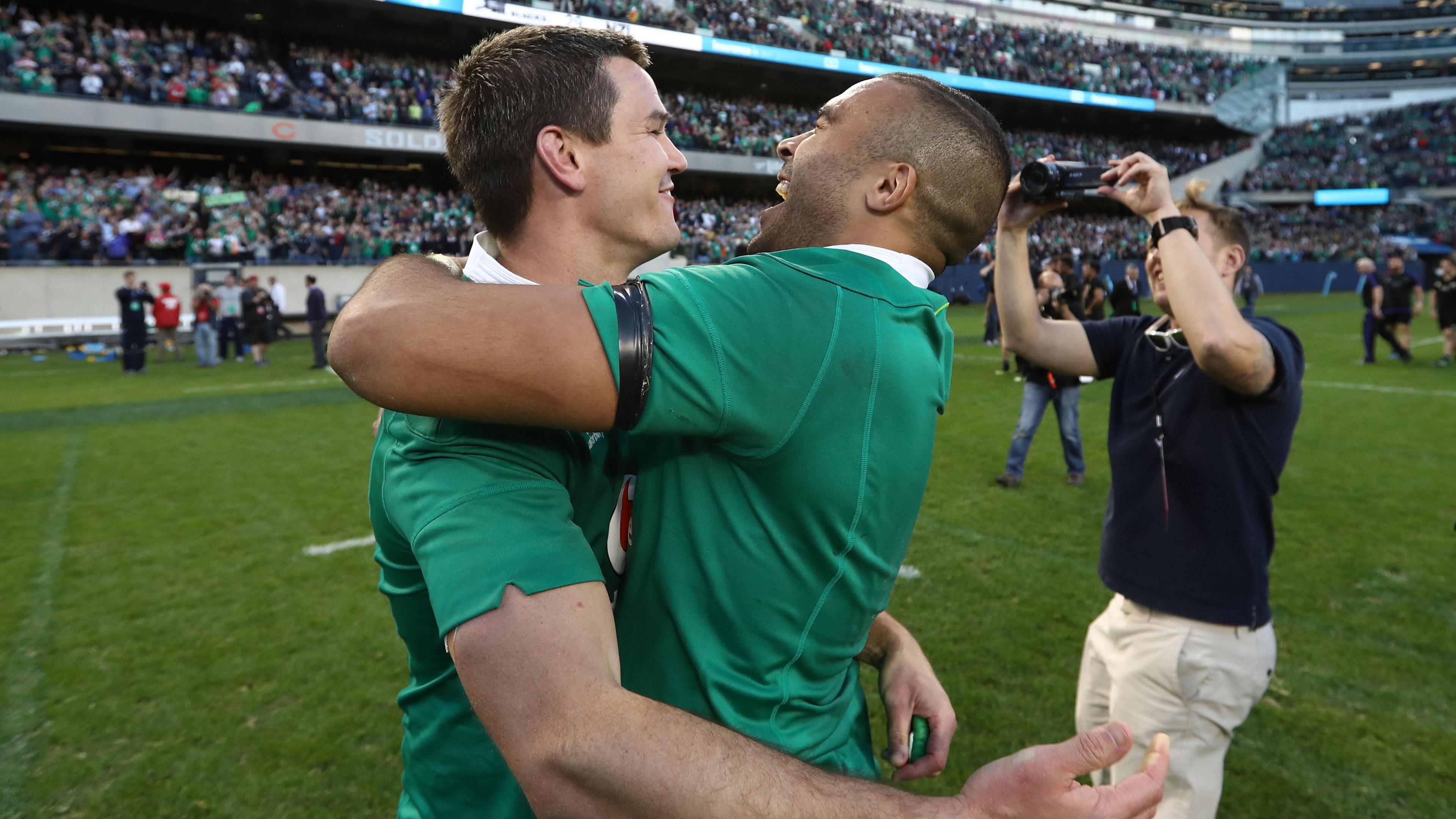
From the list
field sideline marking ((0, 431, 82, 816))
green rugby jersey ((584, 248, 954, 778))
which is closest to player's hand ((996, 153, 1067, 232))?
green rugby jersey ((584, 248, 954, 778))

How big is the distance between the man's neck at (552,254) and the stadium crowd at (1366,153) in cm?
6332

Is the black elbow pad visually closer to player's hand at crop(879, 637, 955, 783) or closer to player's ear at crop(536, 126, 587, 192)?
player's ear at crop(536, 126, 587, 192)

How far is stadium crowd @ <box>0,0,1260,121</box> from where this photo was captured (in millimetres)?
25141

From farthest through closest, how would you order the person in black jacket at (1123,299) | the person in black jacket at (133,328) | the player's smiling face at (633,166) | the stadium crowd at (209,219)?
the stadium crowd at (209,219) → the person in black jacket at (133,328) → the person in black jacket at (1123,299) → the player's smiling face at (633,166)

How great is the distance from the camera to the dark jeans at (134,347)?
55.8 feet

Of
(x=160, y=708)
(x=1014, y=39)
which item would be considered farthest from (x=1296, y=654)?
(x=1014, y=39)

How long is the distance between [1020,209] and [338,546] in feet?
18.7

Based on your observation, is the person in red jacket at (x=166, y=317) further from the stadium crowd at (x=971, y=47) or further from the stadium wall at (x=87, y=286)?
the stadium crowd at (x=971, y=47)

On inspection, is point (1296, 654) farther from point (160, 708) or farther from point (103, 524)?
point (103, 524)

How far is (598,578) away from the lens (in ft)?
3.60

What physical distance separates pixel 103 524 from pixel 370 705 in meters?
4.56

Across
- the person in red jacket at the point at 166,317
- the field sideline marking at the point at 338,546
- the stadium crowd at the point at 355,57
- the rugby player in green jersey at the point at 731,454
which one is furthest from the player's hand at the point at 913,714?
the person in red jacket at the point at 166,317

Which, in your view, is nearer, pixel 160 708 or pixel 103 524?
pixel 160 708

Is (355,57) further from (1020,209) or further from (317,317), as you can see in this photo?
(1020,209)
